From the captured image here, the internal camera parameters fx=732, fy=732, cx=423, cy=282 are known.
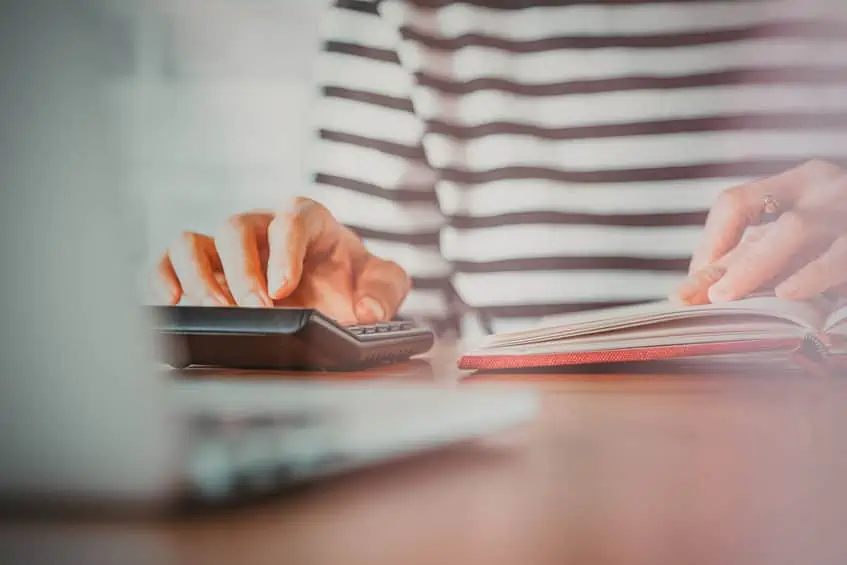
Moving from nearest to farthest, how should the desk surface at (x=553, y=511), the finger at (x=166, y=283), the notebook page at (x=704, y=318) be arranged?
the desk surface at (x=553, y=511) < the finger at (x=166, y=283) < the notebook page at (x=704, y=318)

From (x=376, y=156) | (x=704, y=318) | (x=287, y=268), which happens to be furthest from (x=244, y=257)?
(x=704, y=318)

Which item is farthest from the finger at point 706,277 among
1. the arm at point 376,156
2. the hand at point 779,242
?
the arm at point 376,156

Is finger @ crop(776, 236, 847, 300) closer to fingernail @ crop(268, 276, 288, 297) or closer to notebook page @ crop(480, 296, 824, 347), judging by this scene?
notebook page @ crop(480, 296, 824, 347)

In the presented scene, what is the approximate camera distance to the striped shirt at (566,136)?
1.69ft

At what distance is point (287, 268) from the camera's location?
44 centimetres

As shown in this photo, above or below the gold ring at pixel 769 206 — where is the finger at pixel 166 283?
below

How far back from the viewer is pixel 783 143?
0.52m

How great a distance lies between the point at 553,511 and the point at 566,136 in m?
0.40

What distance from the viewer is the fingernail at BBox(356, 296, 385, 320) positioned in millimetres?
475

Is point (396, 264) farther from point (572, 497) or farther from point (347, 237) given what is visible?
point (572, 497)

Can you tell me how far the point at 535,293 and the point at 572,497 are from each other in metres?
0.32

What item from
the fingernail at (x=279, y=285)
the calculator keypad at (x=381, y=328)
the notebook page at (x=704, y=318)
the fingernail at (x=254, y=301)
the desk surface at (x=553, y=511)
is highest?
the fingernail at (x=279, y=285)

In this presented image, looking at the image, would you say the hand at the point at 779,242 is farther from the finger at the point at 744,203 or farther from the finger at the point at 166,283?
the finger at the point at 166,283

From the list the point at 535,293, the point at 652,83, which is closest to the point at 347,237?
the point at 535,293
